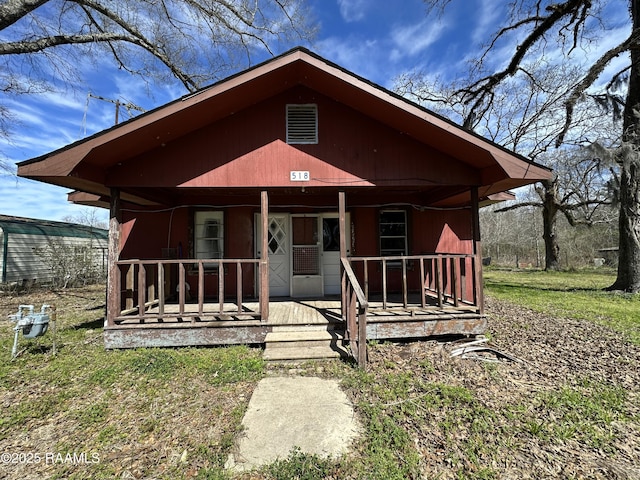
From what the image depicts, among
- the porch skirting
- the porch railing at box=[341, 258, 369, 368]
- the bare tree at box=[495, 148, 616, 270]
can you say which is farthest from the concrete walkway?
the bare tree at box=[495, 148, 616, 270]

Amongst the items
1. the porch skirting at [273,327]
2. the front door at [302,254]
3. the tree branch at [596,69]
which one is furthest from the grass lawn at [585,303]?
the tree branch at [596,69]

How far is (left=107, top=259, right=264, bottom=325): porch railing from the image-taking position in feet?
16.5

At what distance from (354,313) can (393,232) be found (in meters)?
3.92

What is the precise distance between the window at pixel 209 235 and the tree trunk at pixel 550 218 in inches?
671

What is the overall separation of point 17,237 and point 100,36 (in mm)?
8173

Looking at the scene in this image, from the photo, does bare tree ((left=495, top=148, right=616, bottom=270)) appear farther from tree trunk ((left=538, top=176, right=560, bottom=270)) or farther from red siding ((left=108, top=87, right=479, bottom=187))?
red siding ((left=108, top=87, right=479, bottom=187))

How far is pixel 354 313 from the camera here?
4.60 metres

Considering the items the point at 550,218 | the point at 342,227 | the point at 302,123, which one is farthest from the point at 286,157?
the point at 550,218

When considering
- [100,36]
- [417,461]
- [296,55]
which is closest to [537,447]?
[417,461]

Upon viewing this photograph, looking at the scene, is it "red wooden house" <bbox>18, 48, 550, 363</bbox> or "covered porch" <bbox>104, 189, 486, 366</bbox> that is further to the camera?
"covered porch" <bbox>104, 189, 486, 366</bbox>

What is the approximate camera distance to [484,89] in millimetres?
13352

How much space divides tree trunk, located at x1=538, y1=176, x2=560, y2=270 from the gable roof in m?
14.6

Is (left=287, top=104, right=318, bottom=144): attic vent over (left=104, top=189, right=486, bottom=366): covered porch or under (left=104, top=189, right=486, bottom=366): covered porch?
over

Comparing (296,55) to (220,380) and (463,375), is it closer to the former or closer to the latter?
(220,380)
